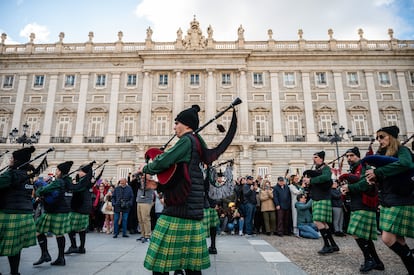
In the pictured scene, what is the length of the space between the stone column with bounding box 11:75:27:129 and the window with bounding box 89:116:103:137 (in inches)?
290

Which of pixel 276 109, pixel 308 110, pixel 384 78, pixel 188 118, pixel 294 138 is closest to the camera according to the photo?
pixel 188 118

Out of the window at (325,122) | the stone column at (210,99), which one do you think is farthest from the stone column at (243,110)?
the window at (325,122)

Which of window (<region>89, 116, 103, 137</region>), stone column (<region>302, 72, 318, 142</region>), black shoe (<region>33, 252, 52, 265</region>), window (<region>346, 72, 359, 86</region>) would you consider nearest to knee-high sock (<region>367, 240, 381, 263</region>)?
black shoe (<region>33, 252, 52, 265</region>)

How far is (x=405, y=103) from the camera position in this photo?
26734 mm

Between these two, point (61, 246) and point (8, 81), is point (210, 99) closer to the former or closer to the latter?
point (8, 81)

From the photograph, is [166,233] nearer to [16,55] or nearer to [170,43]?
[170,43]

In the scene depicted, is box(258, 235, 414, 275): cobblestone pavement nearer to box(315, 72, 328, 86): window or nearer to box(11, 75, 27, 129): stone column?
box(315, 72, 328, 86): window

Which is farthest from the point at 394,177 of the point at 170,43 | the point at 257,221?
the point at 170,43

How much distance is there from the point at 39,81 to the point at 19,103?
301 centimetres

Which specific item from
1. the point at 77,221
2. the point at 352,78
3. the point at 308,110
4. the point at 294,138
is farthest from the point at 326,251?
the point at 352,78

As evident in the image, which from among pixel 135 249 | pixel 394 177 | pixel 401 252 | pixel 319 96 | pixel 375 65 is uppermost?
pixel 375 65

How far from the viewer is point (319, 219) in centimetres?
570

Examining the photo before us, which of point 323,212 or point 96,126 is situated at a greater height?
point 96,126

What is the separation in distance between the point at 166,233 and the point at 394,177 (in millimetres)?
3221
